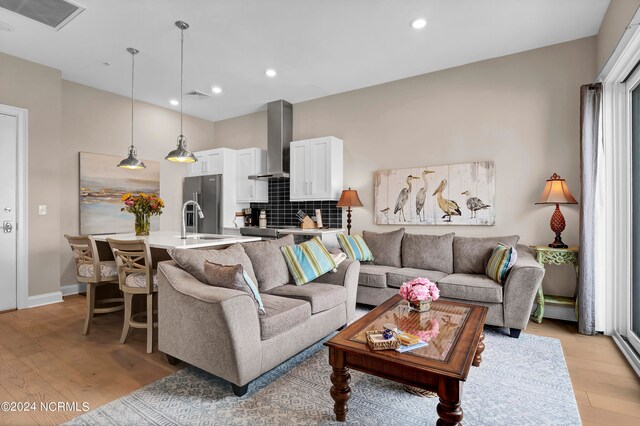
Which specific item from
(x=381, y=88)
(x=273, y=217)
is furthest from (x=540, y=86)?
(x=273, y=217)

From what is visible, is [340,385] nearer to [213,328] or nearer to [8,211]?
[213,328]

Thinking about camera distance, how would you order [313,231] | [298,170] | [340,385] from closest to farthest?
[340,385]
[313,231]
[298,170]

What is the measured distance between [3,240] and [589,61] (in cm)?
682

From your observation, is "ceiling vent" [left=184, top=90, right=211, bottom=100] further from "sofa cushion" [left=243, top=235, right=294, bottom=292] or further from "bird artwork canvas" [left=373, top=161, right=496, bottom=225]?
"sofa cushion" [left=243, top=235, right=294, bottom=292]

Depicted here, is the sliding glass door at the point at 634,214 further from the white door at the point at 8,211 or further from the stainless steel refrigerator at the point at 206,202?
the white door at the point at 8,211

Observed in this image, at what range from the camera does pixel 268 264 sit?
3041 millimetres

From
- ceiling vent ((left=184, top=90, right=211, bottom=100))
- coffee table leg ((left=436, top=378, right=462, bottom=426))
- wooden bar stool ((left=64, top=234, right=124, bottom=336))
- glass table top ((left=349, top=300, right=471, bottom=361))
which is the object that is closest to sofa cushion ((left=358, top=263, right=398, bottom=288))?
glass table top ((left=349, top=300, right=471, bottom=361))

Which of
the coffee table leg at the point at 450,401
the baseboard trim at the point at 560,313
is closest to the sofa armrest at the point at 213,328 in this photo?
the coffee table leg at the point at 450,401

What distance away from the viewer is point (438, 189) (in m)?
4.34

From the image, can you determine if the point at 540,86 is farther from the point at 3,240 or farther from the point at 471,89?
the point at 3,240

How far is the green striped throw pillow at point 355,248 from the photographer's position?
411cm

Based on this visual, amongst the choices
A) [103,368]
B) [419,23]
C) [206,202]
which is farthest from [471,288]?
[206,202]

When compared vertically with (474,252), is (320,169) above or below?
above

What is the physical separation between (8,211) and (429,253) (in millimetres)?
5000
